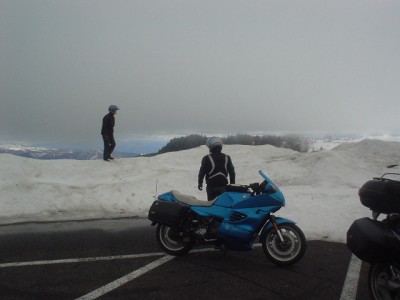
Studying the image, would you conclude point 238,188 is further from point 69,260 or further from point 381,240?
point 69,260

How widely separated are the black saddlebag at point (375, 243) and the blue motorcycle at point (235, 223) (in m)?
1.74

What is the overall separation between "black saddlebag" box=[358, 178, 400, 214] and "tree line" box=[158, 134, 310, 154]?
31.1 meters

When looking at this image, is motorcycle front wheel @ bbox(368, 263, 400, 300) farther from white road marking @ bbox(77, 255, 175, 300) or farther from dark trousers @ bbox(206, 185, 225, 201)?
dark trousers @ bbox(206, 185, 225, 201)

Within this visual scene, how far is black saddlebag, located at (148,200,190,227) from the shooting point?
656 centimetres

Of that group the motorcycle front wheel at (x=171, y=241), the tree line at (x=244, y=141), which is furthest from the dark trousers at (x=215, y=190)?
the tree line at (x=244, y=141)

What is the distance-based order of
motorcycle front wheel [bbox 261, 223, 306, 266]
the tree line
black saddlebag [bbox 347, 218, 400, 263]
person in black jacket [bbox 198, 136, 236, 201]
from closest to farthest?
1. black saddlebag [bbox 347, 218, 400, 263]
2. motorcycle front wheel [bbox 261, 223, 306, 266]
3. person in black jacket [bbox 198, 136, 236, 201]
4. the tree line

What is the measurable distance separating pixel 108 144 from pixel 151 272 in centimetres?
1199

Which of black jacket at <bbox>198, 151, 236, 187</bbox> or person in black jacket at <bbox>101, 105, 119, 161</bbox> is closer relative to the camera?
black jacket at <bbox>198, 151, 236, 187</bbox>

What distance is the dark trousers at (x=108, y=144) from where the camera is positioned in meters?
17.0

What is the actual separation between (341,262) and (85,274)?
4269mm

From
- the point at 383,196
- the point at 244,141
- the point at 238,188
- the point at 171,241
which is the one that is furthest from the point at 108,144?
the point at 244,141

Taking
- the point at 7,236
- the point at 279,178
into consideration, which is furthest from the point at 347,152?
the point at 7,236

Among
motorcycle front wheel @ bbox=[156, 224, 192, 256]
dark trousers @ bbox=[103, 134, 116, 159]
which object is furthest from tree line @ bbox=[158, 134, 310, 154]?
motorcycle front wheel @ bbox=[156, 224, 192, 256]

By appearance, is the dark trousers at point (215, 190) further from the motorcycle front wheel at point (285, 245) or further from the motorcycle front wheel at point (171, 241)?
the motorcycle front wheel at point (285, 245)
